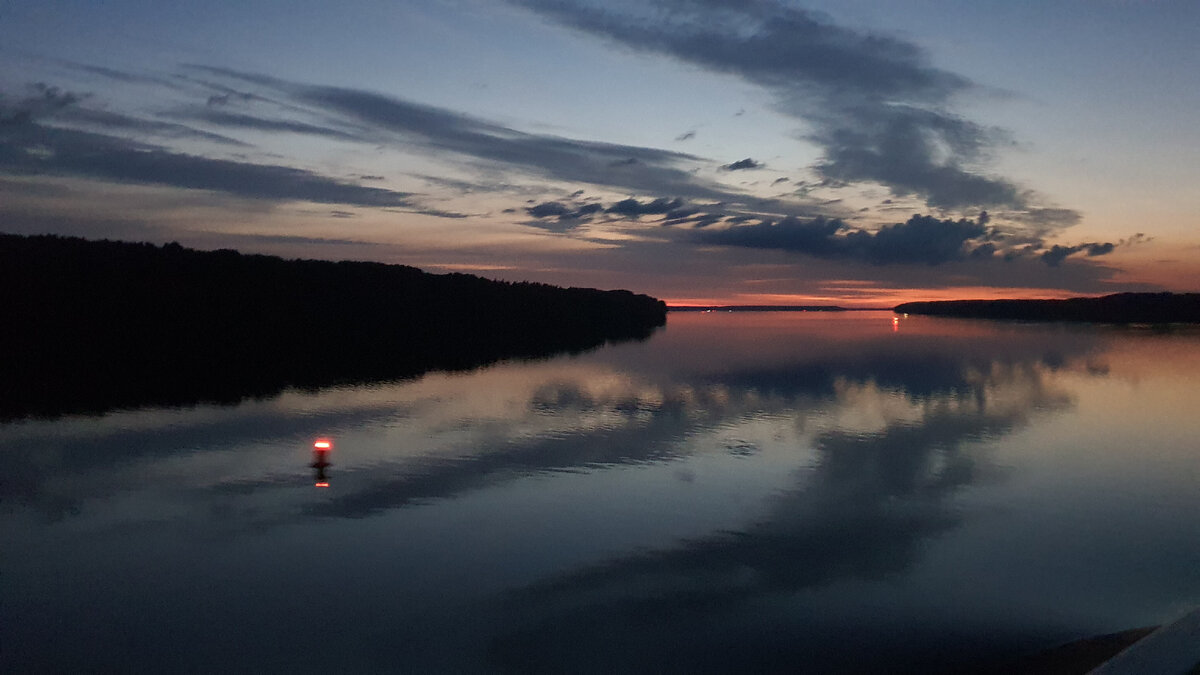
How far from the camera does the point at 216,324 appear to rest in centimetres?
8388

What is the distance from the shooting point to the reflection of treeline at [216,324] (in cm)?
4025

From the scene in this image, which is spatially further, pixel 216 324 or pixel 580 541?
pixel 216 324

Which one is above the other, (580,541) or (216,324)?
(216,324)

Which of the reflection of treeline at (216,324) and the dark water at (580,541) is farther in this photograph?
the reflection of treeline at (216,324)

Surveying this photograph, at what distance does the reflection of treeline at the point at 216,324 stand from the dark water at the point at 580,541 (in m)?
12.6

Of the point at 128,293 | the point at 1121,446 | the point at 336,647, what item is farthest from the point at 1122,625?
the point at 128,293

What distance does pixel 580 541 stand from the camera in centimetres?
1422

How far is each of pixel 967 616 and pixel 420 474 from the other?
12941 millimetres

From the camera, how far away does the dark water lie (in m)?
10.0

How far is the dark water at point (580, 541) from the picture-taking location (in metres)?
10.0

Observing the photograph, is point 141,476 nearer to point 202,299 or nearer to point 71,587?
point 71,587

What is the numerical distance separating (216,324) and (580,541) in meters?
79.7

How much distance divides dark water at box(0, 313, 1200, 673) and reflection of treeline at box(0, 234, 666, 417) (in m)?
12.6

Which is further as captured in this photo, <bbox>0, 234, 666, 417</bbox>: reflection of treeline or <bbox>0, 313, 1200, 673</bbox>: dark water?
<bbox>0, 234, 666, 417</bbox>: reflection of treeline
